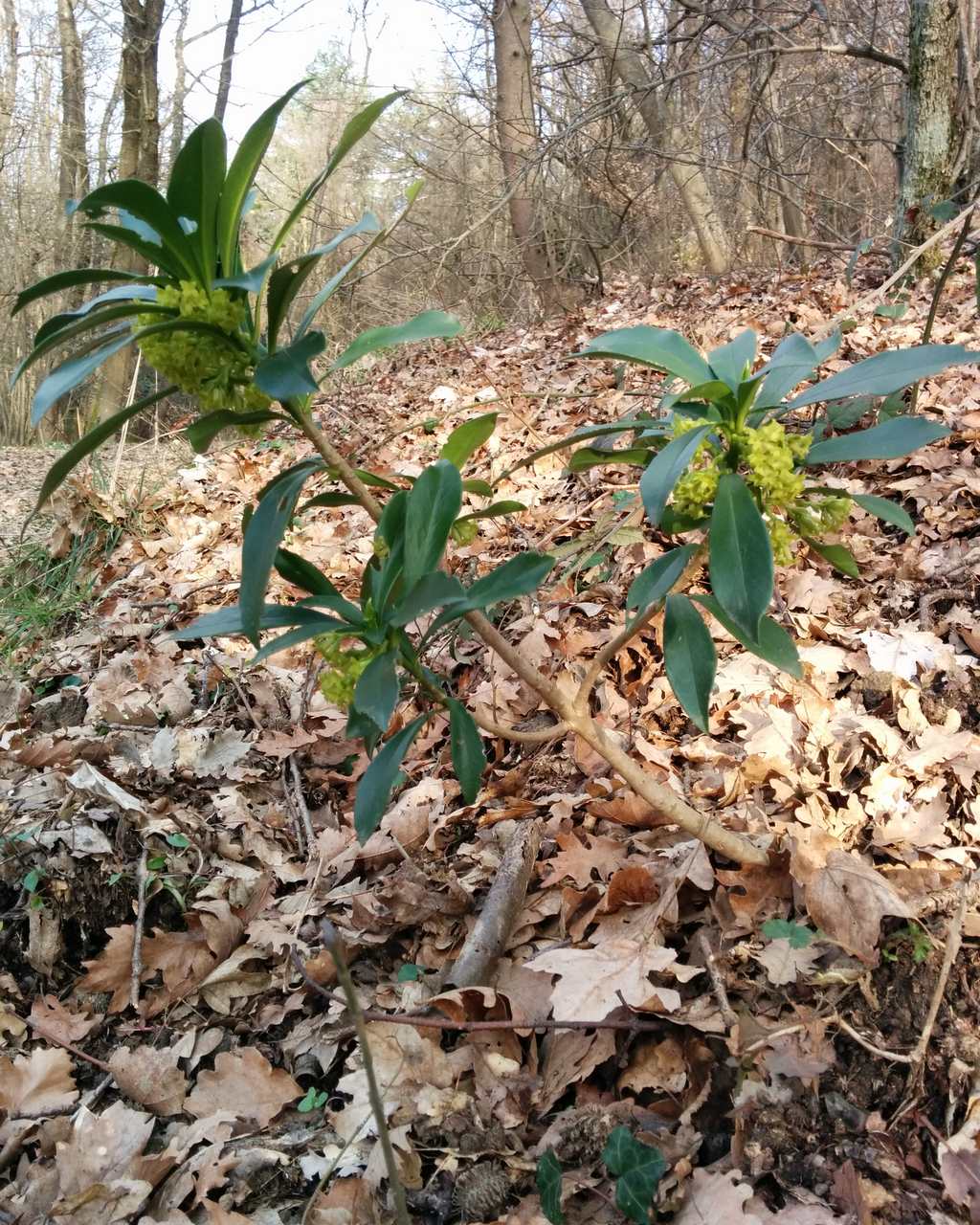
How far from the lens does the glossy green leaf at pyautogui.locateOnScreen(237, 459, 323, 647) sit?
3.33 ft

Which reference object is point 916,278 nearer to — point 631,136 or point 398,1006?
point 631,136

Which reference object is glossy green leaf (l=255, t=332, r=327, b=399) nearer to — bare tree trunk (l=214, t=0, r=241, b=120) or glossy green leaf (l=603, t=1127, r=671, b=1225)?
glossy green leaf (l=603, t=1127, r=671, b=1225)

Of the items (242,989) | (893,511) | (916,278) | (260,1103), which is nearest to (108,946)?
(242,989)

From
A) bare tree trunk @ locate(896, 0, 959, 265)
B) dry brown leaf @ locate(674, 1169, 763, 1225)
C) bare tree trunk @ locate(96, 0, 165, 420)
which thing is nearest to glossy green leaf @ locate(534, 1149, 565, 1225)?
dry brown leaf @ locate(674, 1169, 763, 1225)

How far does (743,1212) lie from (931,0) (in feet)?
16.6

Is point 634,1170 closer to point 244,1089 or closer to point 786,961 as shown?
point 786,961

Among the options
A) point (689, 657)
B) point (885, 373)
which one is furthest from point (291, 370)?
point (885, 373)

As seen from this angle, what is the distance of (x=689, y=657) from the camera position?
4.18 ft

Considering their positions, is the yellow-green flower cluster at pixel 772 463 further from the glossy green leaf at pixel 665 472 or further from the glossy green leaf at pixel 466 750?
the glossy green leaf at pixel 466 750

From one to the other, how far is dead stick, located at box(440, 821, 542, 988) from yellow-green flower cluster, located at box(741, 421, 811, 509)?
0.97 m

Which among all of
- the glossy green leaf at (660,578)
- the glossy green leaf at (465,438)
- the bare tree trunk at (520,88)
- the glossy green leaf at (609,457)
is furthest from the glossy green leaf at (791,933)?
the bare tree trunk at (520,88)

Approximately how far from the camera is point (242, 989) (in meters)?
1.76

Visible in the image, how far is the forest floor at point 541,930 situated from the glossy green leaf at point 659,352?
0.87 meters

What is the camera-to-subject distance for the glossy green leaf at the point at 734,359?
1170 millimetres
